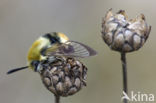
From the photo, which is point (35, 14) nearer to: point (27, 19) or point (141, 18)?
point (27, 19)

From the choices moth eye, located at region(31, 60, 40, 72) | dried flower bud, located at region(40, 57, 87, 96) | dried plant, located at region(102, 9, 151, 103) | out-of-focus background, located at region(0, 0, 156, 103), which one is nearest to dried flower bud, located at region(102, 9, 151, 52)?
dried plant, located at region(102, 9, 151, 103)

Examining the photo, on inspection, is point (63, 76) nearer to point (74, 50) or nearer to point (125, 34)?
point (74, 50)

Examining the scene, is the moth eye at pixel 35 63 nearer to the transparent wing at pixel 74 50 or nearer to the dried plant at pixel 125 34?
the transparent wing at pixel 74 50

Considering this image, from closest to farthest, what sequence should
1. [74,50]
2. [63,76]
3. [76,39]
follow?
[74,50], [63,76], [76,39]

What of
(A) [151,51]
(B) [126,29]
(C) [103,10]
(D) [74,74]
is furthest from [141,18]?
(C) [103,10]

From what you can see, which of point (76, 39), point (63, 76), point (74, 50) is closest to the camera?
point (74, 50)

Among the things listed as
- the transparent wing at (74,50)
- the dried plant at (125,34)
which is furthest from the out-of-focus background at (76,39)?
the transparent wing at (74,50)

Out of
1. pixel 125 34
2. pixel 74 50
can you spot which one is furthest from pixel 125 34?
pixel 74 50
